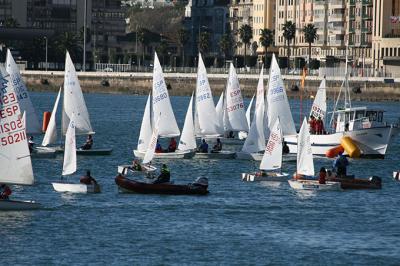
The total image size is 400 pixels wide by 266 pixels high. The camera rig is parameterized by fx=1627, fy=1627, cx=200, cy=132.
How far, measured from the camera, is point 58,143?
375ft

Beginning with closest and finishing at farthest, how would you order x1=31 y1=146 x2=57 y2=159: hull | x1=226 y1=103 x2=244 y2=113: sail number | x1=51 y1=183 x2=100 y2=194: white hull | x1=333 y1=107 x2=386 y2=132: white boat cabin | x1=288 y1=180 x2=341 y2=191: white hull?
x1=51 y1=183 x2=100 y2=194: white hull, x1=288 y1=180 x2=341 y2=191: white hull, x1=31 y1=146 x2=57 y2=159: hull, x1=333 y1=107 x2=386 y2=132: white boat cabin, x1=226 y1=103 x2=244 y2=113: sail number

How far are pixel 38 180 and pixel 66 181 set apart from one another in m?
1.78

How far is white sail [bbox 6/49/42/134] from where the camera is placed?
10131 centimetres

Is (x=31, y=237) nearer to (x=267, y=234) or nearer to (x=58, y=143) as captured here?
(x=267, y=234)

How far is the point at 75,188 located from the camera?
256 ft

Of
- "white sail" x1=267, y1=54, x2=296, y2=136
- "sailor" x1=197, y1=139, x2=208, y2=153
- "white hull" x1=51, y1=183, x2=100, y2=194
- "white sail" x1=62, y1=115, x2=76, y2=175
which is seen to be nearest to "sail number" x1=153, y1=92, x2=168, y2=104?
"sailor" x1=197, y1=139, x2=208, y2=153

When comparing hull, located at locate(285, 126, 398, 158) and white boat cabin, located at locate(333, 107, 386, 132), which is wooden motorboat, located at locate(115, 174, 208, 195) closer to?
hull, located at locate(285, 126, 398, 158)

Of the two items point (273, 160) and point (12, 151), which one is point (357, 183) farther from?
point (12, 151)

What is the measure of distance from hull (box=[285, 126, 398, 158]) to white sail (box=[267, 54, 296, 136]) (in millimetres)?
1052

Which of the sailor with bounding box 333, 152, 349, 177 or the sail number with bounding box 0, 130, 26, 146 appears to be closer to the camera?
the sail number with bounding box 0, 130, 26, 146

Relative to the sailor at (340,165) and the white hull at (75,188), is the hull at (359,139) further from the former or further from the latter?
the white hull at (75,188)

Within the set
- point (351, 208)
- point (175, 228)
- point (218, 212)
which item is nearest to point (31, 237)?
point (175, 228)

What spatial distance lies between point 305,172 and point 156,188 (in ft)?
28.7

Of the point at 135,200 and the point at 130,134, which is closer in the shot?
the point at 135,200
